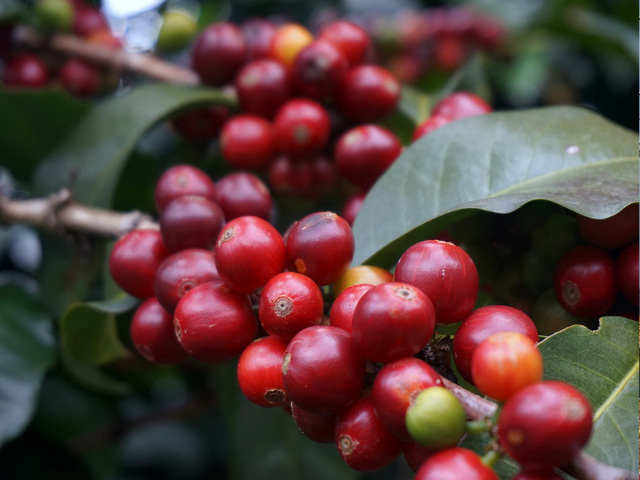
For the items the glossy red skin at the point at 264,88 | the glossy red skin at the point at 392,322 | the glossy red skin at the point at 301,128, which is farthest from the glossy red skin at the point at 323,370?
the glossy red skin at the point at 264,88

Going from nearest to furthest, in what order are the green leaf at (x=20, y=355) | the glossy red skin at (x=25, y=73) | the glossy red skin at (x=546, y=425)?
the glossy red skin at (x=546, y=425) → the green leaf at (x=20, y=355) → the glossy red skin at (x=25, y=73)

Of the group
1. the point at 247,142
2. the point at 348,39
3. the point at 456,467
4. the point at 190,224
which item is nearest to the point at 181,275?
the point at 190,224

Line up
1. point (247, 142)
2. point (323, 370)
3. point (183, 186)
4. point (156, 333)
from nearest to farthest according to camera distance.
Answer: point (323, 370) → point (156, 333) → point (183, 186) → point (247, 142)

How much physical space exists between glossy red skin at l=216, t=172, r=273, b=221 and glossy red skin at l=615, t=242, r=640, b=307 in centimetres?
57

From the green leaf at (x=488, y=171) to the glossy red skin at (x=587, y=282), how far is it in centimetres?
9

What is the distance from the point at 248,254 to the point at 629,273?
51cm

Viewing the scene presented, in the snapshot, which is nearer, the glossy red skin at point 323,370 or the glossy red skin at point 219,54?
the glossy red skin at point 323,370

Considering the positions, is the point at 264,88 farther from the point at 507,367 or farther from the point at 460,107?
the point at 507,367

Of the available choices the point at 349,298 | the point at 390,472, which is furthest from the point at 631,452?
the point at 390,472

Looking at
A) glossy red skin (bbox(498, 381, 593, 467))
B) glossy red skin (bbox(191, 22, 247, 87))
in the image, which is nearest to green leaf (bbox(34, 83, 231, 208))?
glossy red skin (bbox(191, 22, 247, 87))

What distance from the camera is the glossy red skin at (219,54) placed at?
1.51 m

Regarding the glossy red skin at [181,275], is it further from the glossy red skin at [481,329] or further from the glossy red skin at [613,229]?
the glossy red skin at [613,229]

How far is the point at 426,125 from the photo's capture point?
1227 mm

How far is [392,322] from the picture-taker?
643mm
